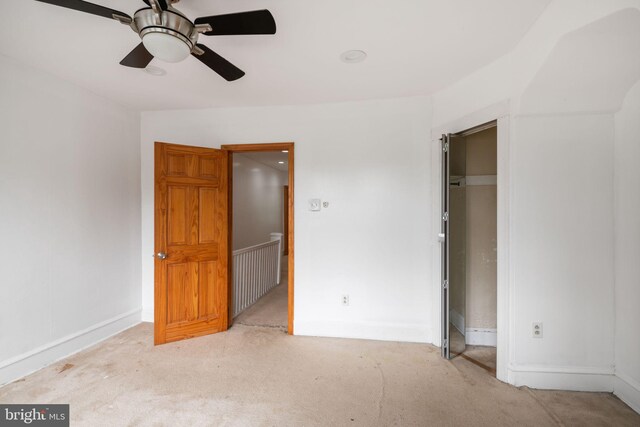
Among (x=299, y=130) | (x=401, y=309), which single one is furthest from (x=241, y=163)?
(x=401, y=309)

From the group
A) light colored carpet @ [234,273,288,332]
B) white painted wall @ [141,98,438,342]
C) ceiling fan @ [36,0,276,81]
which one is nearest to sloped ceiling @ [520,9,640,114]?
white painted wall @ [141,98,438,342]

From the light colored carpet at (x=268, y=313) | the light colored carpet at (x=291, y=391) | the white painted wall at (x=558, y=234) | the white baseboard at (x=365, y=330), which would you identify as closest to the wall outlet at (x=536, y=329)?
the white painted wall at (x=558, y=234)

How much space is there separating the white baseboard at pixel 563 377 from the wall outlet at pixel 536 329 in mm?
236

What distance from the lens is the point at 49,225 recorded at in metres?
2.44

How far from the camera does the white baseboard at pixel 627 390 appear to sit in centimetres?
189

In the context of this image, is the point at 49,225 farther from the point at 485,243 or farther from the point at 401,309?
the point at 485,243

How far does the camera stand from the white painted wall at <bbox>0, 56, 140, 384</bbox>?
2188 mm

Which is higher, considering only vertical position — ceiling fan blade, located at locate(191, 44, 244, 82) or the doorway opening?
ceiling fan blade, located at locate(191, 44, 244, 82)

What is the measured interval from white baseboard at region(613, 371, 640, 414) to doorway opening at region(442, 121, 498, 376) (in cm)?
84

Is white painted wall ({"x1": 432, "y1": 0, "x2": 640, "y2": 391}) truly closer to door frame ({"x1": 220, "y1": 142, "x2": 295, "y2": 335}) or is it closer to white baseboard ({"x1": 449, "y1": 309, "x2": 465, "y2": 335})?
white baseboard ({"x1": 449, "y1": 309, "x2": 465, "y2": 335})

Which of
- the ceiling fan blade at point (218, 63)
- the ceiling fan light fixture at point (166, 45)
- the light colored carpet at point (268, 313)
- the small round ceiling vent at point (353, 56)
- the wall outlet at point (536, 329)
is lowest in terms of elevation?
the light colored carpet at point (268, 313)

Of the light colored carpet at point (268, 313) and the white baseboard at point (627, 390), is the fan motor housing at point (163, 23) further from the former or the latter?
the white baseboard at point (627, 390)

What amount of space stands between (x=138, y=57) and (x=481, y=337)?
12.1ft

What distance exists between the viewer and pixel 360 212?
9.81ft
